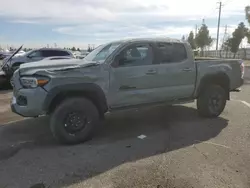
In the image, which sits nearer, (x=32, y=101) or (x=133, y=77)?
(x=32, y=101)

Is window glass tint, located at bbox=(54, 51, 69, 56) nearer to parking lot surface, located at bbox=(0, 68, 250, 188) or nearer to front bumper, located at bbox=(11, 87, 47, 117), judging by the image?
parking lot surface, located at bbox=(0, 68, 250, 188)

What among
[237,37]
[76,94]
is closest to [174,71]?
[76,94]

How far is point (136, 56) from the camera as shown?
6.21 metres

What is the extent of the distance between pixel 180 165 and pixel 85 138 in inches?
74.0

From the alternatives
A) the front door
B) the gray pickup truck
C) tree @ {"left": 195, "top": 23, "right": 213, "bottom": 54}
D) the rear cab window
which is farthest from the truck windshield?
tree @ {"left": 195, "top": 23, "right": 213, "bottom": 54}

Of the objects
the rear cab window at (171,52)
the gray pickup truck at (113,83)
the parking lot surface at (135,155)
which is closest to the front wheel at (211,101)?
the gray pickup truck at (113,83)

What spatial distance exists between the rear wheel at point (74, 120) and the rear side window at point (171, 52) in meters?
1.92

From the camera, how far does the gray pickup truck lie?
17.6ft

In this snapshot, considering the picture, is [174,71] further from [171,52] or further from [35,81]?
[35,81]

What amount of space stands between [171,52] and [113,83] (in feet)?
5.46

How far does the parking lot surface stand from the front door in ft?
2.38

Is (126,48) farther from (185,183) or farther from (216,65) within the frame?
(185,183)

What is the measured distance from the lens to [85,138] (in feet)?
18.6

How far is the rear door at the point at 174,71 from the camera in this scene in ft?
21.2
